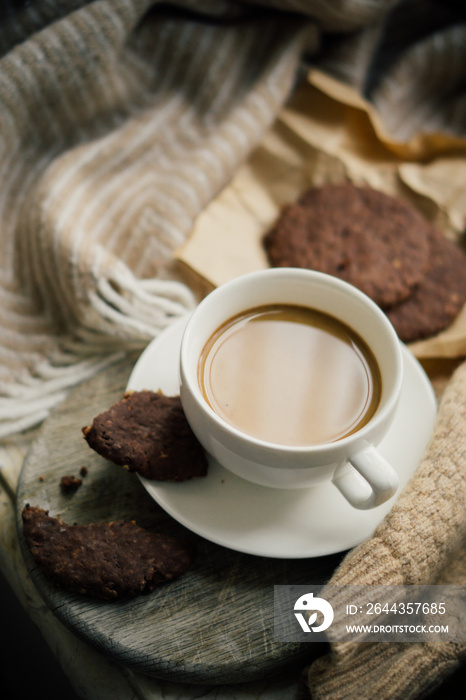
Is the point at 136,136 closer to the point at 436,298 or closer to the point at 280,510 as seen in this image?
the point at 436,298

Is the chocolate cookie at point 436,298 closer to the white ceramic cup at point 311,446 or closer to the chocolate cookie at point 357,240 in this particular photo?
the chocolate cookie at point 357,240

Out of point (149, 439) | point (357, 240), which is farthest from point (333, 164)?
point (149, 439)

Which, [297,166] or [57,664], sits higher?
[297,166]

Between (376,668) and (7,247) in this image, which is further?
(7,247)

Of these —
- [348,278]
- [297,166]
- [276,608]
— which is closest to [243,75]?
[297,166]

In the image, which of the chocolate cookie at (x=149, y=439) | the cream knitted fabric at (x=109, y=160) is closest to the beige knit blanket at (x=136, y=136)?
the cream knitted fabric at (x=109, y=160)

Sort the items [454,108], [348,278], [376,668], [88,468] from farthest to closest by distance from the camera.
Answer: [454,108] → [348,278] → [88,468] → [376,668]

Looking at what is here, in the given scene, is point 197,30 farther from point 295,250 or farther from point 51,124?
point 295,250

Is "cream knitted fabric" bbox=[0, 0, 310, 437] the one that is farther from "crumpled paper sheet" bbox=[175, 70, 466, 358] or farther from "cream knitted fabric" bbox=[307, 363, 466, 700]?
"cream knitted fabric" bbox=[307, 363, 466, 700]
